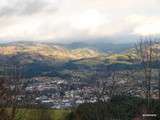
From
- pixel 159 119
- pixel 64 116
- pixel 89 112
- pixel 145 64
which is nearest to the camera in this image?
pixel 145 64

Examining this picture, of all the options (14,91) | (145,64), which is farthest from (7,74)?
(145,64)

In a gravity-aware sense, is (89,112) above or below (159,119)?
below

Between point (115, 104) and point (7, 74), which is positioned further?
point (115, 104)

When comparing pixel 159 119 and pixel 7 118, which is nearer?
pixel 7 118

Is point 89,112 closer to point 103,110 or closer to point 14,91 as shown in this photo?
point 103,110

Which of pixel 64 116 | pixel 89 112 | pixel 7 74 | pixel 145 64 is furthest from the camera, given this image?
pixel 64 116

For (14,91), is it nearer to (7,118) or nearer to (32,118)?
(7,118)

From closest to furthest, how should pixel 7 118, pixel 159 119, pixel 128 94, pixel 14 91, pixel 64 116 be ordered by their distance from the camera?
pixel 7 118, pixel 14 91, pixel 159 119, pixel 64 116, pixel 128 94

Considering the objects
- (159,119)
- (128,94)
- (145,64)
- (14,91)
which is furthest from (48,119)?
(14,91)

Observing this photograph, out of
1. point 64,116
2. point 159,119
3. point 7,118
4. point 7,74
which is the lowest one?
point 64,116
